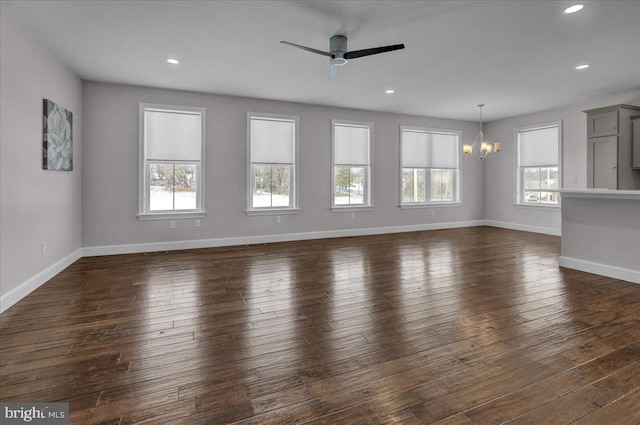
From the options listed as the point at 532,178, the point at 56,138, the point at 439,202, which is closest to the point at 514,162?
the point at 532,178

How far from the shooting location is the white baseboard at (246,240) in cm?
586

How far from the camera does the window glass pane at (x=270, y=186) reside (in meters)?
6.90

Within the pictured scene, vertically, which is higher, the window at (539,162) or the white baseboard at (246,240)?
the window at (539,162)

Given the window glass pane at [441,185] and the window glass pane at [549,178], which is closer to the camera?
the window glass pane at [549,178]

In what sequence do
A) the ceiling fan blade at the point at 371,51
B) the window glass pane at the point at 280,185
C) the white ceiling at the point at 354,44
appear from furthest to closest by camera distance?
the window glass pane at the point at 280,185, the ceiling fan blade at the point at 371,51, the white ceiling at the point at 354,44

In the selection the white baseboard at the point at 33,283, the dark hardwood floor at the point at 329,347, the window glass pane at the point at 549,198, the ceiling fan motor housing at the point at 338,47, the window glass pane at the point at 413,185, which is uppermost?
the ceiling fan motor housing at the point at 338,47

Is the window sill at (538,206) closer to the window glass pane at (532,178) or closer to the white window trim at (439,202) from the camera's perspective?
the window glass pane at (532,178)

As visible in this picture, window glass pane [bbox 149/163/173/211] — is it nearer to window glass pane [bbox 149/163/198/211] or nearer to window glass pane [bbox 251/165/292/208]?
window glass pane [bbox 149/163/198/211]

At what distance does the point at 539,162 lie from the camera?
811cm

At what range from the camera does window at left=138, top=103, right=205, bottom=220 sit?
6.04m

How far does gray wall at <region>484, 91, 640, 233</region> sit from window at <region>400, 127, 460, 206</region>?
1008 millimetres

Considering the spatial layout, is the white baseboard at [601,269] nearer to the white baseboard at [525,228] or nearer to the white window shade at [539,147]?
the white baseboard at [525,228]

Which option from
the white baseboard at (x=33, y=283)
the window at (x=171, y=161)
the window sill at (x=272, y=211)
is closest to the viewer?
the white baseboard at (x=33, y=283)

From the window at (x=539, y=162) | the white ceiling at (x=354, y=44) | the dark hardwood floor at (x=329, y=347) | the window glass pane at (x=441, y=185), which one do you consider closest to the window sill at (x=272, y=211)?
the white ceiling at (x=354, y=44)
